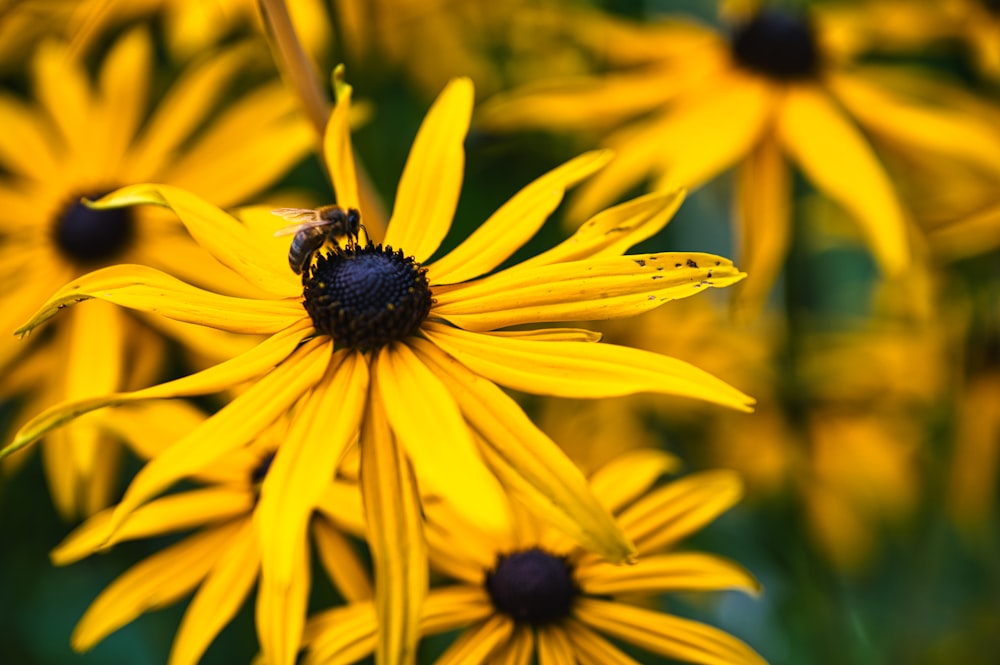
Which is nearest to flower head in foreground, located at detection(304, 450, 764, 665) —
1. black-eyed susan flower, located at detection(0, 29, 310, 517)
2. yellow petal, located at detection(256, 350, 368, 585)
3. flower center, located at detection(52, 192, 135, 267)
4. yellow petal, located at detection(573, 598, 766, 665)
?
yellow petal, located at detection(573, 598, 766, 665)

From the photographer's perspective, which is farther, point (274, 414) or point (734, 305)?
point (734, 305)

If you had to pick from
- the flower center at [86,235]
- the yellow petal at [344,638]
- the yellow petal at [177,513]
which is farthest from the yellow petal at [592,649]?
the flower center at [86,235]

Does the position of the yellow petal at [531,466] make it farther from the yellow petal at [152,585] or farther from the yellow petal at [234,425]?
the yellow petal at [152,585]

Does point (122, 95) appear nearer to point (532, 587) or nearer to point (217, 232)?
point (217, 232)

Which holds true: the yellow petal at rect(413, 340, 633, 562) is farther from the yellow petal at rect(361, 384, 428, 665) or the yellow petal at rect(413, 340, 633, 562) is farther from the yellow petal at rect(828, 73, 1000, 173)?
the yellow petal at rect(828, 73, 1000, 173)

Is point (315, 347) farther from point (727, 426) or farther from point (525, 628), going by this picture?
point (727, 426)

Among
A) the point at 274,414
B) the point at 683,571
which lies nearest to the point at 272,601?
the point at 274,414
